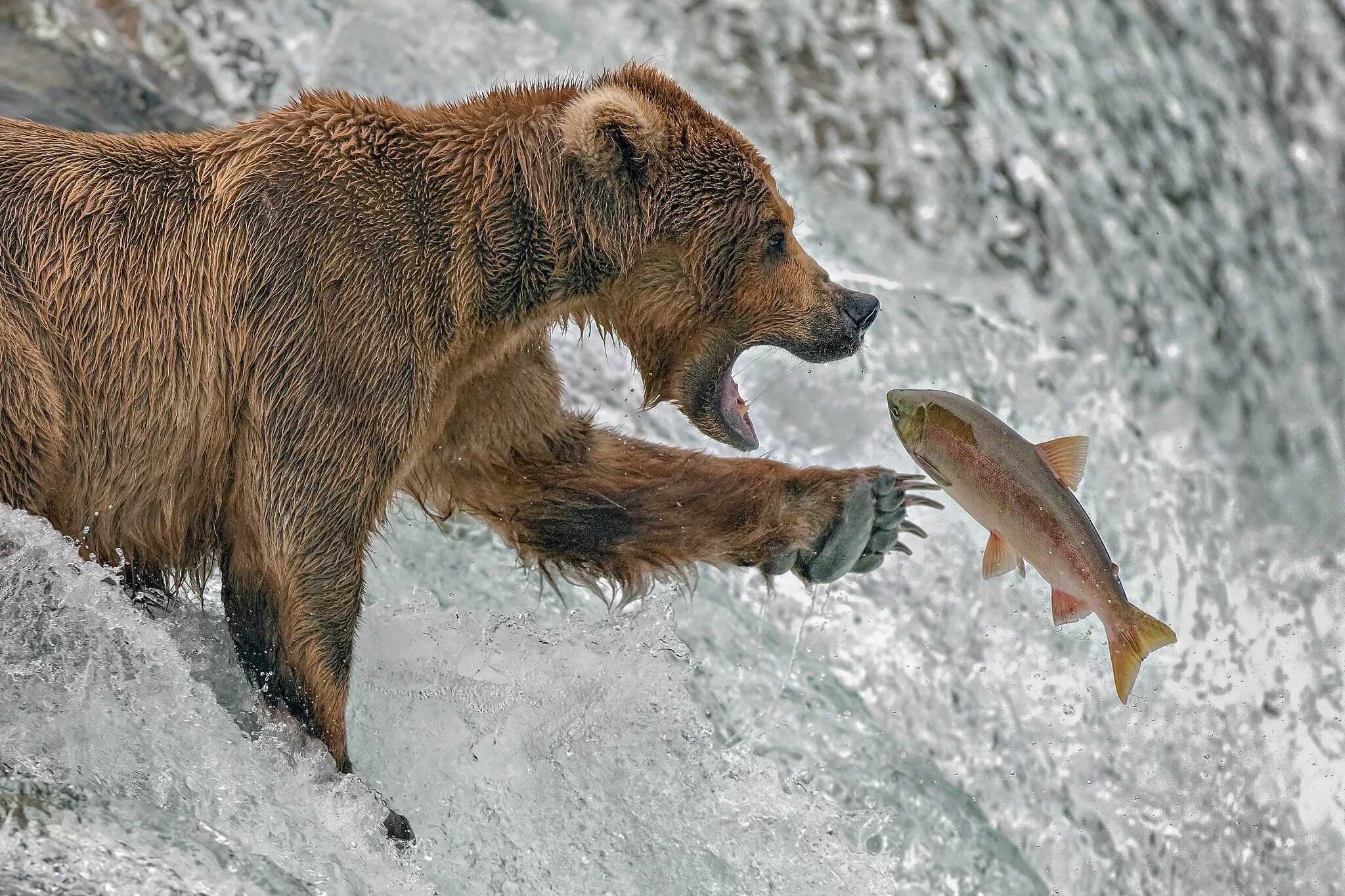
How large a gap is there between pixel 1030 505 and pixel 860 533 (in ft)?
3.20

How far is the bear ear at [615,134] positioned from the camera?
4.03 m

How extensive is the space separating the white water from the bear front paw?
71 centimetres

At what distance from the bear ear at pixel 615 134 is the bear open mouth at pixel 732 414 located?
663mm

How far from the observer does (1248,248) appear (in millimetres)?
6598

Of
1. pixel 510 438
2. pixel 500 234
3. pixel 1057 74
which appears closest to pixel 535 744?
pixel 510 438

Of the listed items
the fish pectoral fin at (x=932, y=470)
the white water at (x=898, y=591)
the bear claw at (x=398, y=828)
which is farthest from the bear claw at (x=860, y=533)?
the bear claw at (x=398, y=828)

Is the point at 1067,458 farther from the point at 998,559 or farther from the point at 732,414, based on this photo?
the point at 732,414

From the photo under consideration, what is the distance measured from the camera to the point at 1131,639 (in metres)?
3.71

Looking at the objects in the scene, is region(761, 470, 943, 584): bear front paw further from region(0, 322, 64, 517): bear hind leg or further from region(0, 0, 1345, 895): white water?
region(0, 322, 64, 517): bear hind leg

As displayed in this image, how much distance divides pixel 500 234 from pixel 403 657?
5.51 ft

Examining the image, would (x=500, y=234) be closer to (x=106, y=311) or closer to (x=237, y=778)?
(x=106, y=311)

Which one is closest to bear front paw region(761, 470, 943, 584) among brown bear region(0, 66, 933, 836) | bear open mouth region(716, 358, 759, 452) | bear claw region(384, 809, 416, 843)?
bear open mouth region(716, 358, 759, 452)

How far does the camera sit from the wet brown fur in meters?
3.92

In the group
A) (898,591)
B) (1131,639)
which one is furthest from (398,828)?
(898,591)
